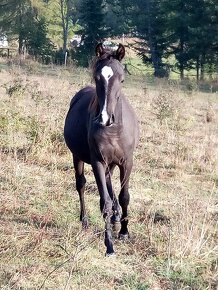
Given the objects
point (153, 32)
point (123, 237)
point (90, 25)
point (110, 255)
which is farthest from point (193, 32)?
point (110, 255)

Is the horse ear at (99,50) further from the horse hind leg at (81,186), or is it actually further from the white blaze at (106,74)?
the horse hind leg at (81,186)

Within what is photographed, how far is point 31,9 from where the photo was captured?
1564 inches

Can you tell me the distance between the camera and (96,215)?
5.46m

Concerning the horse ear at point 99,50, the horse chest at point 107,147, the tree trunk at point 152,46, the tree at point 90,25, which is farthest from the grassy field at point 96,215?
the tree at point 90,25

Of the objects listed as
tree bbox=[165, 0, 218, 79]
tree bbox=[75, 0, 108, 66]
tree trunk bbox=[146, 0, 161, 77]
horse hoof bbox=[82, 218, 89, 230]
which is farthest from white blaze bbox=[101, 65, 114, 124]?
tree bbox=[75, 0, 108, 66]

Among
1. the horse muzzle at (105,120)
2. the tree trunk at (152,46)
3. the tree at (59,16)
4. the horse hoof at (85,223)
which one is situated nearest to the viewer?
the horse muzzle at (105,120)

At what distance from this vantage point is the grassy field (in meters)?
3.94

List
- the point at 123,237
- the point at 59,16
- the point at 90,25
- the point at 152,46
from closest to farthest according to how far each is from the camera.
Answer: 1. the point at 123,237
2. the point at 152,46
3. the point at 90,25
4. the point at 59,16

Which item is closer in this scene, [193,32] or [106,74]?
[106,74]

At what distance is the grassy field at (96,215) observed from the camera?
3.94 metres

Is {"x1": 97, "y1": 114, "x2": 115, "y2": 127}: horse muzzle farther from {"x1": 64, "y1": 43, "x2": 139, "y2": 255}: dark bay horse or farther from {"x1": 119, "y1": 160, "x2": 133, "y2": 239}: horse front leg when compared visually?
{"x1": 119, "y1": 160, "x2": 133, "y2": 239}: horse front leg

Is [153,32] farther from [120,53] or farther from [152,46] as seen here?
[120,53]

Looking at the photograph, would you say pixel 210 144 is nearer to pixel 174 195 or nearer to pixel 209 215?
pixel 174 195

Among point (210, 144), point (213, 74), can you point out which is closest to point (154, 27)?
point (213, 74)
